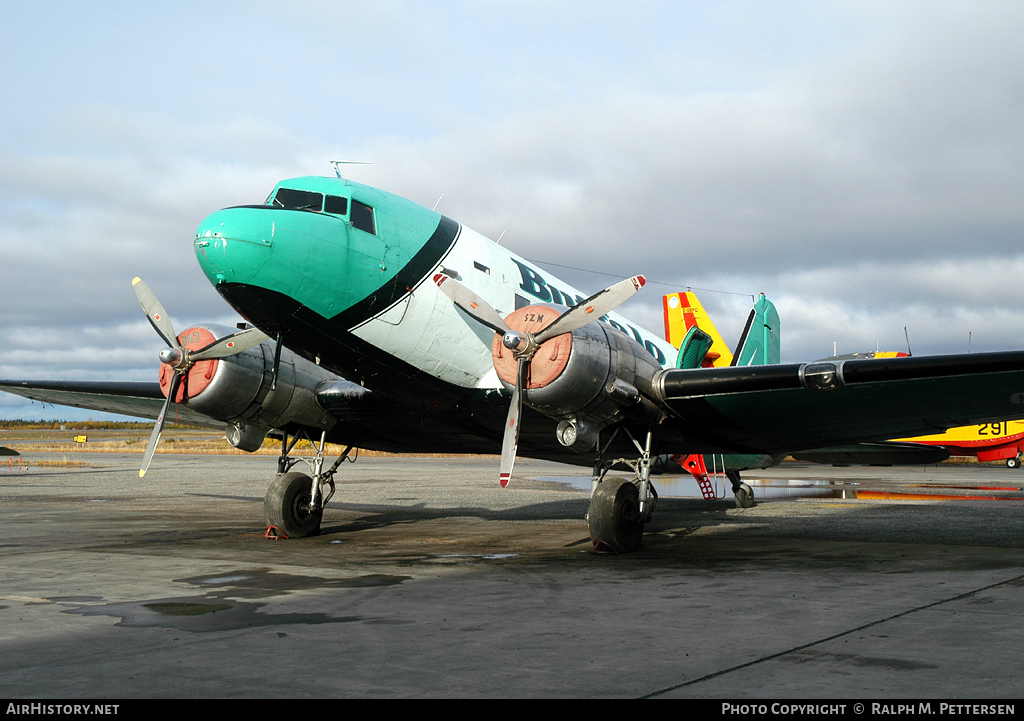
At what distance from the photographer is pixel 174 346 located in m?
13.8

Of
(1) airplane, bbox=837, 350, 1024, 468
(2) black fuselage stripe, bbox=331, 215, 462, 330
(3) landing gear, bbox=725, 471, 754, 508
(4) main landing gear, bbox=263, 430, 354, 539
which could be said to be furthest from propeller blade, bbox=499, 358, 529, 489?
(1) airplane, bbox=837, 350, 1024, 468

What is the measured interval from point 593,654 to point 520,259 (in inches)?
370

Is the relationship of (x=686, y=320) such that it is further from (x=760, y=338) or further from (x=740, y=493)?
(x=740, y=493)

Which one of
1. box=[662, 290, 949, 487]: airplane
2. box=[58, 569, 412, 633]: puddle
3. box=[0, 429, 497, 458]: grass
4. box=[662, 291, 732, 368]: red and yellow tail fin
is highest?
box=[662, 291, 732, 368]: red and yellow tail fin

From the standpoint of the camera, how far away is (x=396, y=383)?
12672mm

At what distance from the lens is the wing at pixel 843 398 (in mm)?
10562

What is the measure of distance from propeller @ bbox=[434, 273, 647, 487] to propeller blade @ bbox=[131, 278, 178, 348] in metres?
5.54

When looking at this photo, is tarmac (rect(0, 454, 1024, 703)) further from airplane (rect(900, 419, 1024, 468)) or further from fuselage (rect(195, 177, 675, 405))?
airplane (rect(900, 419, 1024, 468))

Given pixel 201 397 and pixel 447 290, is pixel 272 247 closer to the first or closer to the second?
pixel 447 290

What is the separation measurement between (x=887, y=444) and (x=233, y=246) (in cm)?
1670

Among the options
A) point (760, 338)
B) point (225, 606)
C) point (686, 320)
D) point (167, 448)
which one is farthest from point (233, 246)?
point (167, 448)

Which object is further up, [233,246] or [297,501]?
[233,246]

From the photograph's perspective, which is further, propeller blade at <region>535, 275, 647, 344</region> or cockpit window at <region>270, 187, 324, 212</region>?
cockpit window at <region>270, 187, 324, 212</region>

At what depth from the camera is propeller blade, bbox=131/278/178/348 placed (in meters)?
13.9
